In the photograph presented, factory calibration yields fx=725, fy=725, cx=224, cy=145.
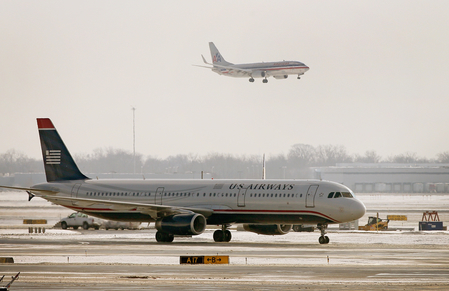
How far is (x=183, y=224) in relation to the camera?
137 feet

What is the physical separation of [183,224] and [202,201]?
2.98m

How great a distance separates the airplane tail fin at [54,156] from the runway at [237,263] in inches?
191

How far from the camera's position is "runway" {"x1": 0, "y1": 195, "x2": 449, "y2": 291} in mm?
22481

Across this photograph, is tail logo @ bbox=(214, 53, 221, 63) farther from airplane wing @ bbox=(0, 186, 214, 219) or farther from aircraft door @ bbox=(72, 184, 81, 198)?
airplane wing @ bbox=(0, 186, 214, 219)

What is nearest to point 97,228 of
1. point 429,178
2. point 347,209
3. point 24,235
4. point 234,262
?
point 24,235

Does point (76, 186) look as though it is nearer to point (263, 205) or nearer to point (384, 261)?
point (263, 205)

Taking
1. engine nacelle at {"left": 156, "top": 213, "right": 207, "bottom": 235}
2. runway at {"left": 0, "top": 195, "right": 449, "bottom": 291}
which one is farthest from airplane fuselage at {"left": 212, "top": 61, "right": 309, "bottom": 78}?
engine nacelle at {"left": 156, "top": 213, "right": 207, "bottom": 235}

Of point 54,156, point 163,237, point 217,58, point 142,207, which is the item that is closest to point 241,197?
point 163,237

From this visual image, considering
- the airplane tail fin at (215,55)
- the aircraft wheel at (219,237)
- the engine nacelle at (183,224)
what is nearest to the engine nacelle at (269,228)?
the aircraft wheel at (219,237)

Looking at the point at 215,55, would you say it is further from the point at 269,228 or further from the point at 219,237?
the point at 219,237

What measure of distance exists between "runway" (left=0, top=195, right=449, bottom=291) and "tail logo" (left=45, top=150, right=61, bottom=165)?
18.2ft

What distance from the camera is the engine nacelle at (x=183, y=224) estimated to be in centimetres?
4150

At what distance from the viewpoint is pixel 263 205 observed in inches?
1654

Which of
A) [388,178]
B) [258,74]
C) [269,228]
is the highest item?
[258,74]
